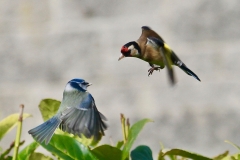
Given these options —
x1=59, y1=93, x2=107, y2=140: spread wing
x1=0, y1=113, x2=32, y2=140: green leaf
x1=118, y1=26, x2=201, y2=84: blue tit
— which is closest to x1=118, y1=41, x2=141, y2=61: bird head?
x1=118, y1=26, x2=201, y2=84: blue tit

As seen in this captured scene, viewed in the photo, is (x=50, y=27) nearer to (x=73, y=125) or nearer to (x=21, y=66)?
(x=21, y=66)

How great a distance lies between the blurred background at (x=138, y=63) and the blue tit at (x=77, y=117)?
2373 millimetres

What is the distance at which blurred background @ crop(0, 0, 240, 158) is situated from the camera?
3338 millimetres

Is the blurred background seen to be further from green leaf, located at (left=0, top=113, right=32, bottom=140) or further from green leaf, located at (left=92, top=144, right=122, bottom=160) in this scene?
green leaf, located at (left=92, top=144, right=122, bottom=160)

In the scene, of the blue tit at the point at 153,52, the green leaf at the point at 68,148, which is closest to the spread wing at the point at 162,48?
the blue tit at the point at 153,52

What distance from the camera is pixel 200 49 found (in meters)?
3.35

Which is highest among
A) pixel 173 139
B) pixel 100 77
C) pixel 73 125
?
pixel 100 77

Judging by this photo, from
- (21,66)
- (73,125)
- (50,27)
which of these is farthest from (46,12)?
(73,125)

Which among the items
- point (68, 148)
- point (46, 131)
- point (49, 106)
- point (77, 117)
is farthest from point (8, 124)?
point (77, 117)

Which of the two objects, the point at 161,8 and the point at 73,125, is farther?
the point at 161,8

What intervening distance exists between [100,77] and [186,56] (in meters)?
0.52

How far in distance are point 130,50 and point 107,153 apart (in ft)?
0.69

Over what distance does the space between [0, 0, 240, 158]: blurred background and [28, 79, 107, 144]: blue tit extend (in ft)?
7.78

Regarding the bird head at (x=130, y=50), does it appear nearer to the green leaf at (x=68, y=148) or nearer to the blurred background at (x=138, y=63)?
the green leaf at (x=68, y=148)
